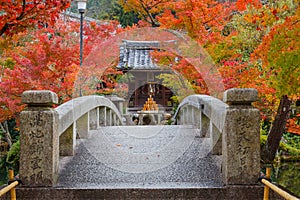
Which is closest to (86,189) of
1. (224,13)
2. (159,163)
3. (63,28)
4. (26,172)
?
(26,172)

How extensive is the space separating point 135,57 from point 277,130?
35.8 ft

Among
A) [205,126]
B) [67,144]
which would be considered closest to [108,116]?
[205,126]

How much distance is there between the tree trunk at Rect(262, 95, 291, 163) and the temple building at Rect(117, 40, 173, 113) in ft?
24.8

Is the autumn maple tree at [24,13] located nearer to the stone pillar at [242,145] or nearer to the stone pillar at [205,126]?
the stone pillar at [242,145]

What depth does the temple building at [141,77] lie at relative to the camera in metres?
18.2

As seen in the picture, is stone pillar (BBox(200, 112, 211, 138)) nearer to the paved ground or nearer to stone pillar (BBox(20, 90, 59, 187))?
the paved ground

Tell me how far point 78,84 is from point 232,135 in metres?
6.39

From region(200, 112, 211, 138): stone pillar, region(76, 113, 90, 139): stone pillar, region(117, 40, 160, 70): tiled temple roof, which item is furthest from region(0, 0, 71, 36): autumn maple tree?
region(117, 40, 160, 70): tiled temple roof

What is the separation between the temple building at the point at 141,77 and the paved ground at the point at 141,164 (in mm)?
10848

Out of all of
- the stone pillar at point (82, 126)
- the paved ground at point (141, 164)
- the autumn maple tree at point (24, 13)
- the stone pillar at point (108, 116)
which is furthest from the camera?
the stone pillar at point (108, 116)

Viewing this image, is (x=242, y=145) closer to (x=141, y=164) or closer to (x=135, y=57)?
(x=141, y=164)

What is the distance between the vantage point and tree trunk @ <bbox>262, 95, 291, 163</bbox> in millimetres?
9742

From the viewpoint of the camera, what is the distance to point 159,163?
16.1 ft

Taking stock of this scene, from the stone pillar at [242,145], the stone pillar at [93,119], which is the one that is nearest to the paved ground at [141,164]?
the stone pillar at [242,145]
